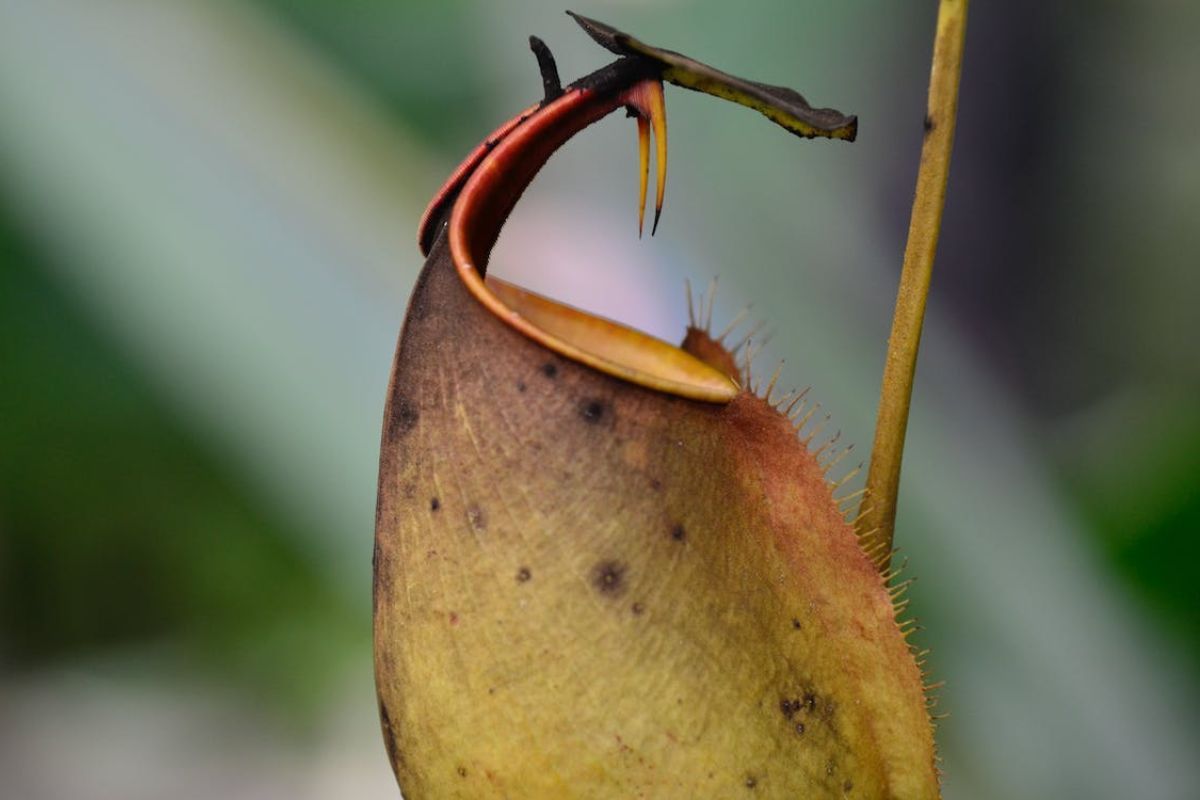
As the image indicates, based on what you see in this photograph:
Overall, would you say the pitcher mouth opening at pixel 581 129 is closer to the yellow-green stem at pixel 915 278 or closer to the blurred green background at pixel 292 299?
the yellow-green stem at pixel 915 278

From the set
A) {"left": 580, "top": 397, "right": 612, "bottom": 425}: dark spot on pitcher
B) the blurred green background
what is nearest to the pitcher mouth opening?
{"left": 580, "top": 397, "right": 612, "bottom": 425}: dark spot on pitcher

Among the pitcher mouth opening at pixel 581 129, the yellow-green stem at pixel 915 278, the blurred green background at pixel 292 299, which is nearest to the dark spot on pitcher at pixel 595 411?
the pitcher mouth opening at pixel 581 129

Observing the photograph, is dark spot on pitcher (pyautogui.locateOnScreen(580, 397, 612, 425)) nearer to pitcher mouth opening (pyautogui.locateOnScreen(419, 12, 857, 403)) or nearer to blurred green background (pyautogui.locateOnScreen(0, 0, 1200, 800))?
pitcher mouth opening (pyautogui.locateOnScreen(419, 12, 857, 403))

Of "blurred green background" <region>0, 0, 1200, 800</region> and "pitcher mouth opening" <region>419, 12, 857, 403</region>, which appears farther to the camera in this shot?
"blurred green background" <region>0, 0, 1200, 800</region>

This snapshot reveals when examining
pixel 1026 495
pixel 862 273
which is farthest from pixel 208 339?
pixel 1026 495

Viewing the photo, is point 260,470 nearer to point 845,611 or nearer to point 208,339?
point 208,339
